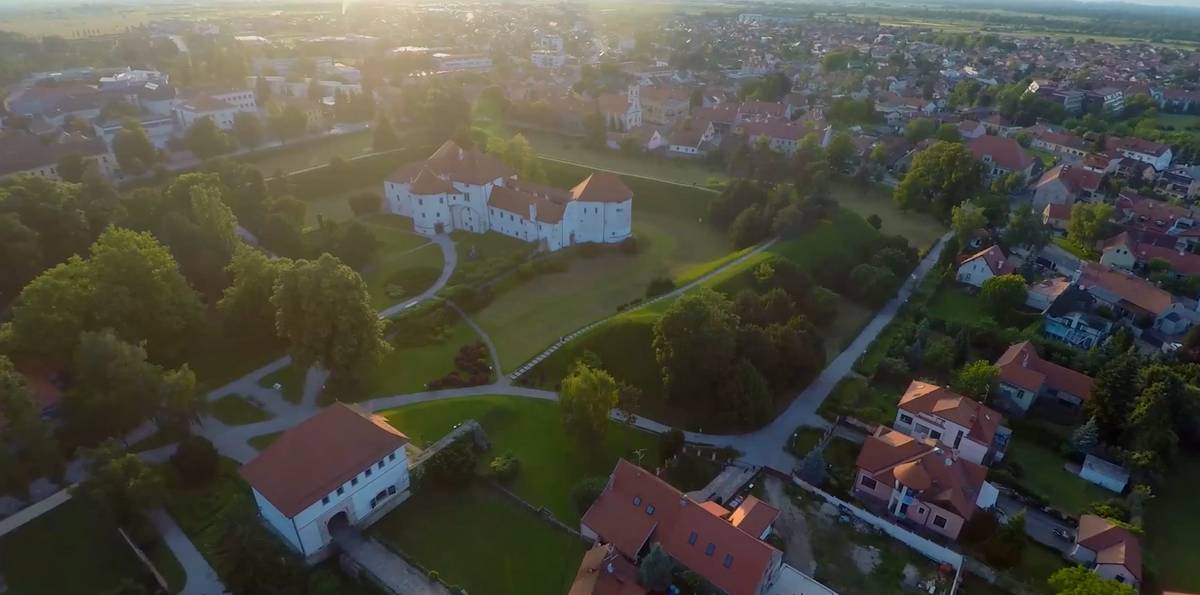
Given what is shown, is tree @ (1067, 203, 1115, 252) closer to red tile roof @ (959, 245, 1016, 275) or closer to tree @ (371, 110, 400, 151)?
red tile roof @ (959, 245, 1016, 275)

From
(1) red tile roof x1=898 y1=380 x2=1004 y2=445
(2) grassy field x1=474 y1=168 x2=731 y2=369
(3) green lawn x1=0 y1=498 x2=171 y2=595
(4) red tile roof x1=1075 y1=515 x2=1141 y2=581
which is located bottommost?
(3) green lawn x1=0 y1=498 x2=171 y2=595

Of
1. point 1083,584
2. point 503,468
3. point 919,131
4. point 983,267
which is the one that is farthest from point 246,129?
point 919,131

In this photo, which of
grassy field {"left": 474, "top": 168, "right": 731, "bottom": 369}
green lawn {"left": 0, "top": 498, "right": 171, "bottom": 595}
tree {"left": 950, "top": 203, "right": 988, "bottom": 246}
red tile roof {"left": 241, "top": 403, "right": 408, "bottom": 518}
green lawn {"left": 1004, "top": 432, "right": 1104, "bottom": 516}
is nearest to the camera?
green lawn {"left": 0, "top": 498, "right": 171, "bottom": 595}

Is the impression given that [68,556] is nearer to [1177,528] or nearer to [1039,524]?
[1039,524]

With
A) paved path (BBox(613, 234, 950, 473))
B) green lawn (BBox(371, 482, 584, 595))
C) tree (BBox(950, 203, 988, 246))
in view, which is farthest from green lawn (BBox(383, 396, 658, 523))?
tree (BBox(950, 203, 988, 246))

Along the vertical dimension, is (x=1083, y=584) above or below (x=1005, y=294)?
below

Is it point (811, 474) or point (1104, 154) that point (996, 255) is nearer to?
point (811, 474)

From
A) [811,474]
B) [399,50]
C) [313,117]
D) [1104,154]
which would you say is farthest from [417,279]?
[399,50]
